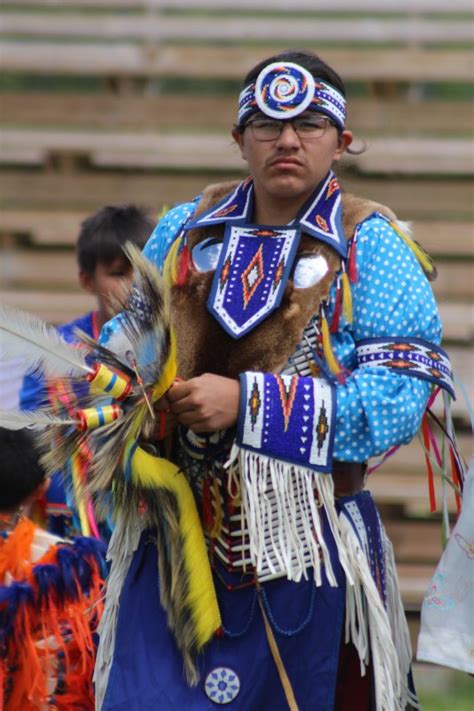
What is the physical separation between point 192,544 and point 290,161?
2.89 ft

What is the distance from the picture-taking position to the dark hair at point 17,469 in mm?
3822

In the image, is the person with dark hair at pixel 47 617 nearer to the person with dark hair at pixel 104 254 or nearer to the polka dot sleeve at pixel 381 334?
the person with dark hair at pixel 104 254

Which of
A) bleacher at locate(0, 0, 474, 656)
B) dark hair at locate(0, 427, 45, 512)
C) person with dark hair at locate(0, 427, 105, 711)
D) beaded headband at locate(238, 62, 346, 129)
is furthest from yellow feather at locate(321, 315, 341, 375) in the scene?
bleacher at locate(0, 0, 474, 656)

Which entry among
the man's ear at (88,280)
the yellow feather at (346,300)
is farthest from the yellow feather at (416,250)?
the man's ear at (88,280)

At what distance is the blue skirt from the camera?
3.06 meters

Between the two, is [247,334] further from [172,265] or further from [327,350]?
[172,265]

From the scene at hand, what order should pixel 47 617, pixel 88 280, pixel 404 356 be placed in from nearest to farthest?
pixel 404 356 → pixel 47 617 → pixel 88 280

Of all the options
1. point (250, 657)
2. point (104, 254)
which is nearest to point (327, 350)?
point (250, 657)

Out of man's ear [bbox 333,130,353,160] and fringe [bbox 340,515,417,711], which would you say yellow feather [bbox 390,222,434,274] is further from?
fringe [bbox 340,515,417,711]

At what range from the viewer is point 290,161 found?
3.10m

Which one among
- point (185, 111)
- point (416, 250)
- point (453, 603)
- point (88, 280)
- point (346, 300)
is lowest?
point (453, 603)

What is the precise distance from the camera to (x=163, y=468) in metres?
3.08

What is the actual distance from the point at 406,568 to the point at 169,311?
12.2ft

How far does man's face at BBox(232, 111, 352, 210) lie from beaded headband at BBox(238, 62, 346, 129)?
0.08ft
